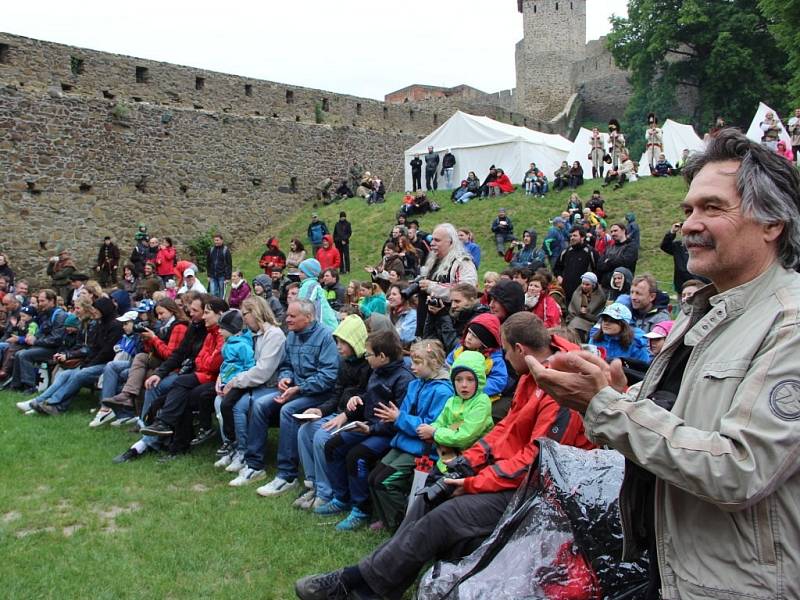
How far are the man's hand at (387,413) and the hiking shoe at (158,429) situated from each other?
8.08ft

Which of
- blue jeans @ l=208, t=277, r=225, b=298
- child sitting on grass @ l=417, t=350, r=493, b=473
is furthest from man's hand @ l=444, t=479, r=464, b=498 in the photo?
A: blue jeans @ l=208, t=277, r=225, b=298

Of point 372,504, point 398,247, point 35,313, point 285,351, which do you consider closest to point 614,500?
point 372,504

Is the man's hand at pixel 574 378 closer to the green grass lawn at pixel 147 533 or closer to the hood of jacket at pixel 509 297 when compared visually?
the green grass lawn at pixel 147 533

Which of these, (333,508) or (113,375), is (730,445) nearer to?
(333,508)

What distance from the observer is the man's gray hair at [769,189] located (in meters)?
1.45

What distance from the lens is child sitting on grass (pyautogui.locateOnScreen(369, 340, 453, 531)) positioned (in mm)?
4004

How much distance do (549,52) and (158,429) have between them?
124 feet

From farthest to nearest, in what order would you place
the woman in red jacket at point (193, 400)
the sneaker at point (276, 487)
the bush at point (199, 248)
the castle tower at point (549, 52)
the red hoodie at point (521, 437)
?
1. the castle tower at point (549, 52)
2. the bush at point (199, 248)
3. the woman in red jacket at point (193, 400)
4. the sneaker at point (276, 487)
5. the red hoodie at point (521, 437)

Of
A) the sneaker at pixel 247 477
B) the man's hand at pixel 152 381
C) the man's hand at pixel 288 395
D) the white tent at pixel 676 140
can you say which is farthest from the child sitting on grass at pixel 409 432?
the white tent at pixel 676 140

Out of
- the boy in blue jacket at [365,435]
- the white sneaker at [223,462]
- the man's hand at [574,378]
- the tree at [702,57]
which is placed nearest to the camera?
the man's hand at [574,378]

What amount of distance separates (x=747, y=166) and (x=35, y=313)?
32.8 feet

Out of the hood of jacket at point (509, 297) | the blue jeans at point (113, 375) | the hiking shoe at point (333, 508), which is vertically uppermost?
the hood of jacket at point (509, 297)

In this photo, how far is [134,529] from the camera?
166 inches

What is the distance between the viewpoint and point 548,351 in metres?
3.18
